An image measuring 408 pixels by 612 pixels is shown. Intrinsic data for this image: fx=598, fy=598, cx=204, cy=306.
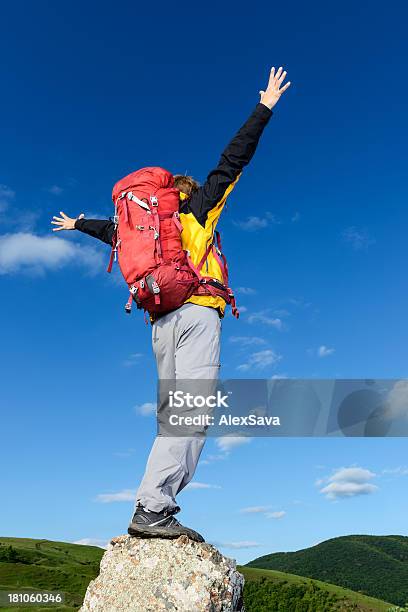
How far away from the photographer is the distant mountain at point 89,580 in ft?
95.7

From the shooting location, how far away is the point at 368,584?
6588 centimetres

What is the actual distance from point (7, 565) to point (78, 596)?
18.3ft

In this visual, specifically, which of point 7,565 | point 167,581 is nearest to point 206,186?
point 167,581

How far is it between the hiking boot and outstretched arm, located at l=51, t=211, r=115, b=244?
363 cm

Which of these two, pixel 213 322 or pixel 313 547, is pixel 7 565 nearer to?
pixel 213 322

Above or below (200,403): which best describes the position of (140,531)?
below

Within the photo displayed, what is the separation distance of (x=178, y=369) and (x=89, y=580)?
93.1 ft

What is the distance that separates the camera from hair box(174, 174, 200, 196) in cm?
709

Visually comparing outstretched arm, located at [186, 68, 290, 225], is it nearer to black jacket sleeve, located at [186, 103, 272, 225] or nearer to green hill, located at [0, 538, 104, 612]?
black jacket sleeve, located at [186, 103, 272, 225]

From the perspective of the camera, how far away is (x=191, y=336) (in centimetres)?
627

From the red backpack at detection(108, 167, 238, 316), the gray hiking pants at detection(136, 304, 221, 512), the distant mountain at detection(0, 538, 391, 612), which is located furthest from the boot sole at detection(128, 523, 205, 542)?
the distant mountain at detection(0, 538, 391, 612)

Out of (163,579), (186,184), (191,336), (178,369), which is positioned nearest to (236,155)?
(186,184)

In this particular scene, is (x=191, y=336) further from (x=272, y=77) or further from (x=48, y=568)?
(x=48, y=568)

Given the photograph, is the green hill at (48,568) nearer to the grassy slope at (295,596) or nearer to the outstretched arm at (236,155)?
the grassy slope at (295,596)
